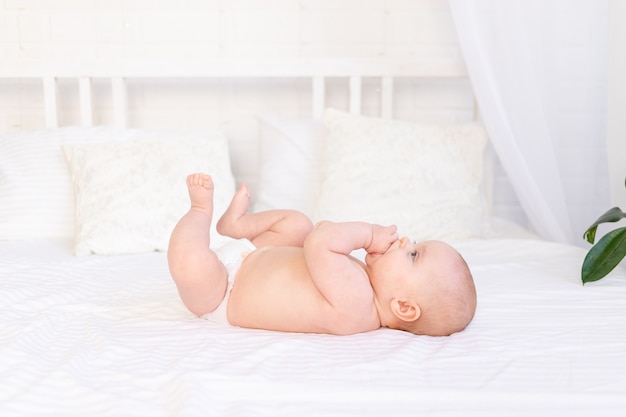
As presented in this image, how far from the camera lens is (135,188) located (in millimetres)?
1886

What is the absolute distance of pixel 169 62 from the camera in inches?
87.2

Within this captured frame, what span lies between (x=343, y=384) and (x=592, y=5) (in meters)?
1.38

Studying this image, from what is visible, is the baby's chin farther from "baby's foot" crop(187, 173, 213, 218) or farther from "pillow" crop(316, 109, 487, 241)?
"pillow" crop(316, 109, 487, 241)

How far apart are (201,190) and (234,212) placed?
0.16 metres

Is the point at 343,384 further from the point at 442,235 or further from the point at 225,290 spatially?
the point at 442,235

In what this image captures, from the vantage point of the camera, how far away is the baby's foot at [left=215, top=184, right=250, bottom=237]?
4.53 ft

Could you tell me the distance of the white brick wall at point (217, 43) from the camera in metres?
2.33

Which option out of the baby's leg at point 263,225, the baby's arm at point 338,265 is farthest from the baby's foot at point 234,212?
the baby's arm at point 338,265

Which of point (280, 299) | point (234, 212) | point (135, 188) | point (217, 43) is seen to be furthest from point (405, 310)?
point (217, 43)

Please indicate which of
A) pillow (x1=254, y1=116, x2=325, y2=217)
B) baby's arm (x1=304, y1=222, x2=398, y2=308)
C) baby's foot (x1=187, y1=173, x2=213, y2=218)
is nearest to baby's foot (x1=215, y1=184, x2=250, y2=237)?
baby's foot (x1=187, y1=173, x2=213, y2=218)

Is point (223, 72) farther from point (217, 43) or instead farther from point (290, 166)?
point (290, 166)

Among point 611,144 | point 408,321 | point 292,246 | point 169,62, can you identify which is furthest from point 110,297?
point 611,144

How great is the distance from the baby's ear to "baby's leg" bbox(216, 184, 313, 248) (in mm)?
316

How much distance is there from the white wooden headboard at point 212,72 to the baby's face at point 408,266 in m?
1.14
